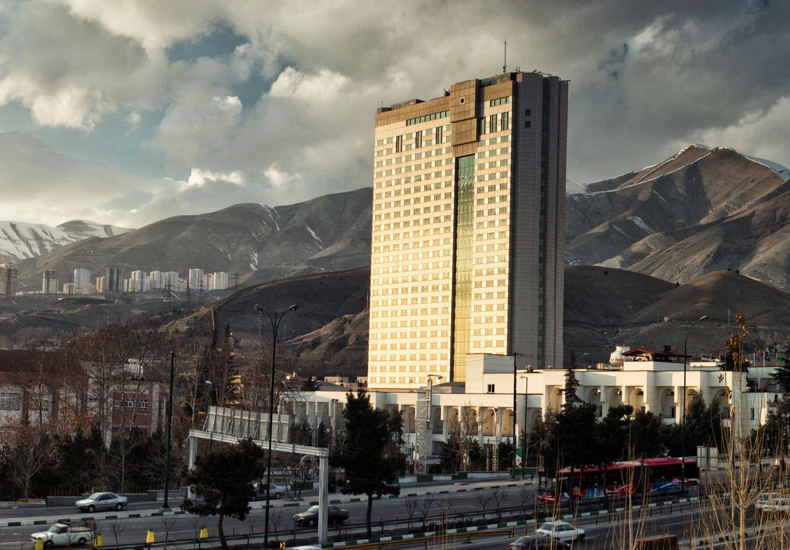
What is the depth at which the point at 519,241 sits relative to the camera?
16075 centimetres

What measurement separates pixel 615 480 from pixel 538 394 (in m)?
53.7

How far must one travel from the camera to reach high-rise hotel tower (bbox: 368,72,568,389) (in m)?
160

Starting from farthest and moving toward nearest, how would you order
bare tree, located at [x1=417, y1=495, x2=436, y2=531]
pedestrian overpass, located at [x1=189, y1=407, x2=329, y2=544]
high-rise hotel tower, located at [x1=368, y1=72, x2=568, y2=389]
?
high-rise hotel tower, located at [x1=368, y1=72, x2=568, y2=389] → bare tree, located at [x1=417, y1=495, x2=436, y2=531] → pedestrian overpass, located at [x1=189, y1=407, x2=329, y2=544]

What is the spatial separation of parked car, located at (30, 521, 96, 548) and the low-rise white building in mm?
62544

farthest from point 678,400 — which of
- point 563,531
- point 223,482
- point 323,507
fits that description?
point 223,482

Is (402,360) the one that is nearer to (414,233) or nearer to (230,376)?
(414,233)

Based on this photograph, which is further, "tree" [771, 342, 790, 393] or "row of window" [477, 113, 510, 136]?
"row of window" [477, 113, 510, 136]

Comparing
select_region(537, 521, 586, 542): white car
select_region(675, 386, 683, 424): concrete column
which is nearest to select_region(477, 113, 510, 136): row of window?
select_region(675, 386, 683, 424): concrete column

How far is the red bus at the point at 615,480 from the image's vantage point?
58.3 m

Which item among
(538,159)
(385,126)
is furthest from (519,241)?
(385,126)

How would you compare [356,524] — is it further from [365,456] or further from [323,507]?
[323,507]

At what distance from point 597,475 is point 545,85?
11246 centimetres

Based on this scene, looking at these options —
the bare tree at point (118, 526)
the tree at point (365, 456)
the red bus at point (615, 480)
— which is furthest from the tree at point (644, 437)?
the bare tree at point (118, 526)

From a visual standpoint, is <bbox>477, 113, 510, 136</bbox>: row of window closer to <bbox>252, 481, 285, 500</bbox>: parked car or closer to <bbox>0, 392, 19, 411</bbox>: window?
<bbox>0, 392, 19, 411</bbox>: window
